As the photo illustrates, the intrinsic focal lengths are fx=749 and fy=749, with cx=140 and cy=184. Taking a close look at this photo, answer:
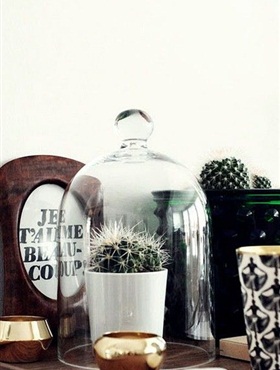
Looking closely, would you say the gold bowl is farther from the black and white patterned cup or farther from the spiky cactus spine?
the spiky cactus spine

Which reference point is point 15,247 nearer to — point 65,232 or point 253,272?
point 65,232

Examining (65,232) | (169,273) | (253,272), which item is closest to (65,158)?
(65,232)

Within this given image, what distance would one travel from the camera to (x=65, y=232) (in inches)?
41.4

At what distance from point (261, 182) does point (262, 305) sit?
80 centimetres

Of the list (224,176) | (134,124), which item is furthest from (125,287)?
(224,176)

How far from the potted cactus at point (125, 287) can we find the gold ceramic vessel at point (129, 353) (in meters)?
0.16

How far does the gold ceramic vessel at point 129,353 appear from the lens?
766mm

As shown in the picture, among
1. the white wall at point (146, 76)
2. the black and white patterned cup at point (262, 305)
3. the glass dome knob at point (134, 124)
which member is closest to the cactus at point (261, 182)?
the white wall at point (146, 76)

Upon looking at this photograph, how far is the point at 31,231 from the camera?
110 cm

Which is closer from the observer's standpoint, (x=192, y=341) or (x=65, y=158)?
(x=192, y=341)

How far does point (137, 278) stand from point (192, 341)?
0.16 metres

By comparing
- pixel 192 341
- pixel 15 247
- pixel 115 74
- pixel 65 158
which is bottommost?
pixel 192 341

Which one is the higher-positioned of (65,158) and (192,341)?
(65,158)

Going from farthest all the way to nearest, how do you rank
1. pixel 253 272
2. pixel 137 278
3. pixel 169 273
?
pixel 169 273
pixel 137 278
pixel 253 272
